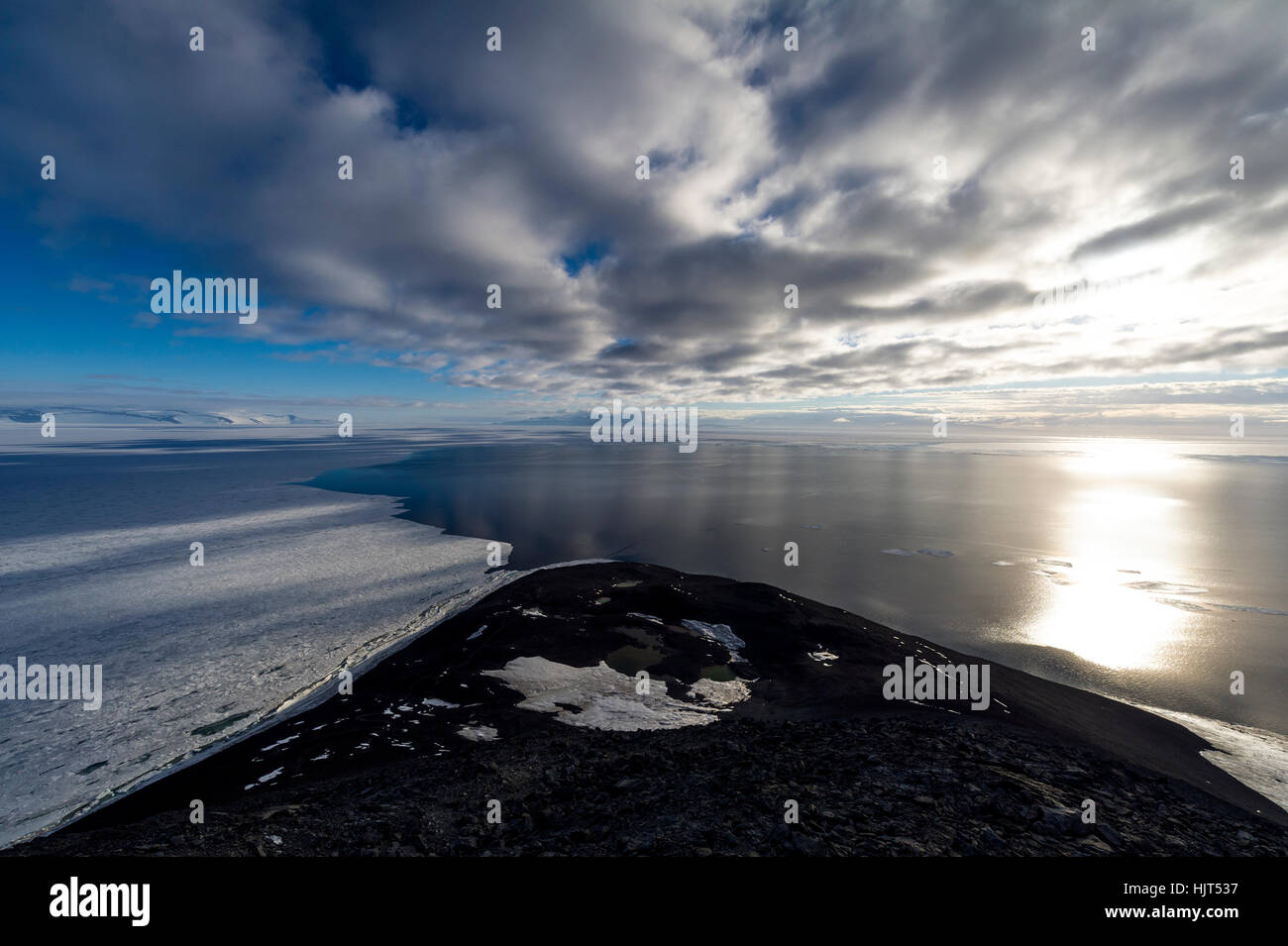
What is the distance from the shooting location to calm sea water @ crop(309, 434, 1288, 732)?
14.6 meters

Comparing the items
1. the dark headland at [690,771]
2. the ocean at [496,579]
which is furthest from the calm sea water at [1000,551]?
the dark headland at [690,771]

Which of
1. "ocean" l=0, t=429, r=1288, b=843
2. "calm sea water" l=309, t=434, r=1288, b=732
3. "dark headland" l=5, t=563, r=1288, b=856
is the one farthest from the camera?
"calm sea water" l=309, t=434, r=1288, b=732

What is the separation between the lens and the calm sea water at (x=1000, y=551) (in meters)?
14.6

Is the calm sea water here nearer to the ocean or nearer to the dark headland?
the ocean

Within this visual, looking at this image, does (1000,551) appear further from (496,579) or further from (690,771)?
(496,579)

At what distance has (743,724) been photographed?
1054 cm

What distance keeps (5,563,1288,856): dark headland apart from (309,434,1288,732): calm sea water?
11.4ft

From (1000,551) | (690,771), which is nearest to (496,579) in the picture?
(690,771)

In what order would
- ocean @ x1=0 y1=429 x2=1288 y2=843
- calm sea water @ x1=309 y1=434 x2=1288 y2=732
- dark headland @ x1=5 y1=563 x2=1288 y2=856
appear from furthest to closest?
calm sea water @ x1=309 y1=434 x2=1288 y2=732 < ocean @ x1=0 y1=429 x2=1288 y2=843 < dark headland @ x1=5 y1=563 x2=1288 y2=856

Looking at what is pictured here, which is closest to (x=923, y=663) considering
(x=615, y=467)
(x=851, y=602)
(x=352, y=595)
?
→ (x=851, y=602)

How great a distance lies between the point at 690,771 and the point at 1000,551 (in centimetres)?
2573

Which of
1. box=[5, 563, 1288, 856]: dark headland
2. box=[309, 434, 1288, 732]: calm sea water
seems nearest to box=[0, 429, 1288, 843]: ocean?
box=[309, 434, 1288, 732]: calm sea water

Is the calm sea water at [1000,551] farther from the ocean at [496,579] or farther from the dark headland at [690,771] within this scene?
Result: the dark headland at [690,771]
